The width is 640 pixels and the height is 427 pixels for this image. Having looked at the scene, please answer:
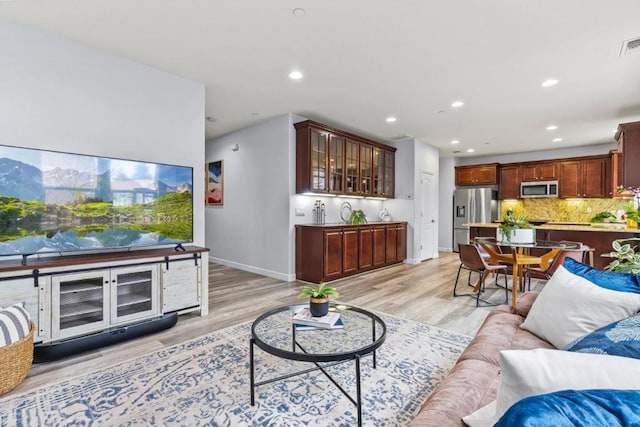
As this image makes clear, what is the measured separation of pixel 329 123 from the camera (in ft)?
18.6

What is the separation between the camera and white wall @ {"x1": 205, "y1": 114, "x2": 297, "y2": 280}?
5145 mm

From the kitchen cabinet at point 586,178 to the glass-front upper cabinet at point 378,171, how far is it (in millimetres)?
4505

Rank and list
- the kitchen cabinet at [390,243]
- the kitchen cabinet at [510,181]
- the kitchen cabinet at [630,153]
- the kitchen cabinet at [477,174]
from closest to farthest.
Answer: the kitchen cabinet at [630,153] < the kitchen cabinet at [390,243] < the kitchen cabinet at [510,181] < the kitchen cabinet at [477,174]

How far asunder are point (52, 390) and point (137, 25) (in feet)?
9.45

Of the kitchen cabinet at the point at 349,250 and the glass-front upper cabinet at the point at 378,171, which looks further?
the glass-front upper cabinet at the point at 378,171

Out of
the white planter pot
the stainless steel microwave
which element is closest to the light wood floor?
the white planter pot

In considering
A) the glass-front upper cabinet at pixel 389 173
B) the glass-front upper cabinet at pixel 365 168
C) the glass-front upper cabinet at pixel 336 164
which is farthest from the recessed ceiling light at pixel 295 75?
the glass-front upper cabinet at pixel 389 173

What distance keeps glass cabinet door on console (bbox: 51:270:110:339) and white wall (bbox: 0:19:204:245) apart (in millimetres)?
1215

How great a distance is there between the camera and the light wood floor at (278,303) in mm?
2469

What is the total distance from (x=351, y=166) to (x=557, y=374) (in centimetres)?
525

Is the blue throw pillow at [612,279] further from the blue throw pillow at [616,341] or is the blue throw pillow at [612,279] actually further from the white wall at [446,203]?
the white wall at [446,203]

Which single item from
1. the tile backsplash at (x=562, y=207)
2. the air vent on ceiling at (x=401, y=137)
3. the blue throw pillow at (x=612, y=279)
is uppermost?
the air vent on ceiling at (x=401, y=137)

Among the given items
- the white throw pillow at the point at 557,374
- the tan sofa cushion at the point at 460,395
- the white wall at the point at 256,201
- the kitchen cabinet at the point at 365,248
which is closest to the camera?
the white throw pillow at the point at 557,374

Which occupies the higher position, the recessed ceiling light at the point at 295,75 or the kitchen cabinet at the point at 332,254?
the recessed ceiling light at the point at 295,75
